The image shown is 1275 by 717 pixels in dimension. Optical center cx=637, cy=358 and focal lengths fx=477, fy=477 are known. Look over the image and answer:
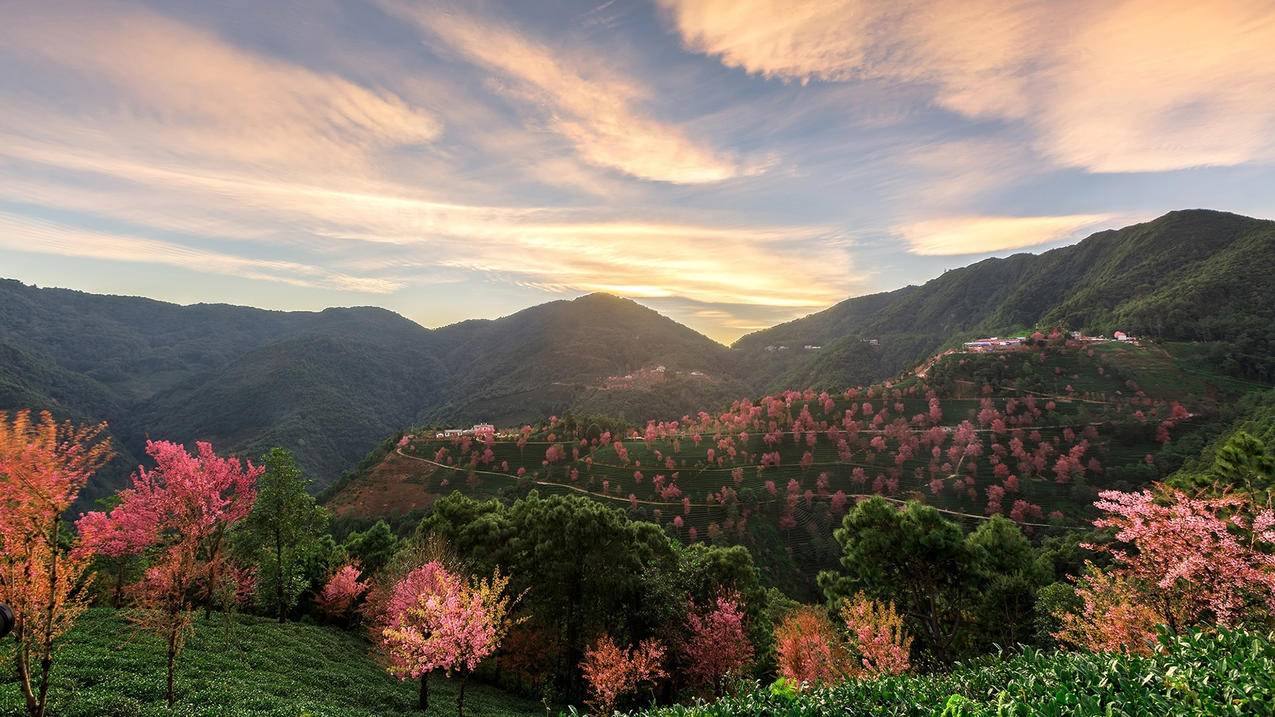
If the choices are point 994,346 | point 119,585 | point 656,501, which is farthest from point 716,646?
point 994,346

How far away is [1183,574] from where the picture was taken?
18.3m

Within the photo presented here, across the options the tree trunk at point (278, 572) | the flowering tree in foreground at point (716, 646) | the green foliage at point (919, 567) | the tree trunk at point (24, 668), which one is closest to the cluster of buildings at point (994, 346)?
the green foliage at point (919, 567)

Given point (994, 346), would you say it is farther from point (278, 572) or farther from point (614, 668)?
point (278, 572)

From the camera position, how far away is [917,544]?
3478 centimetres

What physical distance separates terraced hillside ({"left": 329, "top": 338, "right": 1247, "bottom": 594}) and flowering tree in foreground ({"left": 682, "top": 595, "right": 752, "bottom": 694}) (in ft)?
204

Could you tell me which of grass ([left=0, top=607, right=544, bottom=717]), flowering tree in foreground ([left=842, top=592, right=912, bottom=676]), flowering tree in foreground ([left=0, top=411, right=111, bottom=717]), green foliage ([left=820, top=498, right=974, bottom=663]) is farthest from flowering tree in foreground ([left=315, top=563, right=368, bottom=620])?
green foliage ([left=820, top=498, right=974, bottom=663])

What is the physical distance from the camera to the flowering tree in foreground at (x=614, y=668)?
94.4 feet

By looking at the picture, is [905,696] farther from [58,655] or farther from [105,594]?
[105,594]

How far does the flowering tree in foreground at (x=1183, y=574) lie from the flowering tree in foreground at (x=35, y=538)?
3509 cm

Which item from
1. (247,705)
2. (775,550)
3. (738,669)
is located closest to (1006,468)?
(775,550)

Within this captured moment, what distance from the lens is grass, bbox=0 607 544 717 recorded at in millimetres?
17703

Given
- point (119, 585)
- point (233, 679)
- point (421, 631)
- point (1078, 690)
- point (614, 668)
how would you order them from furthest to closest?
point (119, 585) → point (614, 668) → point (421, 631) → point (233, 679) → point (1078, 690)

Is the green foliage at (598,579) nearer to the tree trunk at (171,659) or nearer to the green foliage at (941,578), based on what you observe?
the green foliage at (941,578)

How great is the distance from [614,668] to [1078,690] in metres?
28.5
